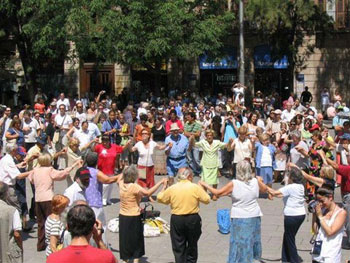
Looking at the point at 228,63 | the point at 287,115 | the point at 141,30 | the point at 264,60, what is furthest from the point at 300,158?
the point at 228,63

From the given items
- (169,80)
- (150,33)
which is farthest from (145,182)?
(169,80)

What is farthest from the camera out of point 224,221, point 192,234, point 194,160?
point 194,160

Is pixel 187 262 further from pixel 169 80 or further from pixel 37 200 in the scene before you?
pixel 169 80

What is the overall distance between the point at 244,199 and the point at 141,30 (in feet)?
54.6

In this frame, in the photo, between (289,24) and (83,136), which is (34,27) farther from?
(83,136)

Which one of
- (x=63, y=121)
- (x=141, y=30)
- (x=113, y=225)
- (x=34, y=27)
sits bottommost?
(x=113, y=225)

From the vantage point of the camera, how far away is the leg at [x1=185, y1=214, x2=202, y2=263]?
9203 millimetres

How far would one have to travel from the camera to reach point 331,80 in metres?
32.3

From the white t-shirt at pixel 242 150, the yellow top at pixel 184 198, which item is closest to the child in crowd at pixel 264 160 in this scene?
the white t-shirt at pixel 242 150

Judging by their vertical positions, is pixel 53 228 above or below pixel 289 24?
below

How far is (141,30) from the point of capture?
977 inches

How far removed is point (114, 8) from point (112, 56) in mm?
1859

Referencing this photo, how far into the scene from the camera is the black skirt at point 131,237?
31.8 ft

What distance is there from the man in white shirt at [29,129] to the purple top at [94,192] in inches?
346
